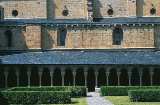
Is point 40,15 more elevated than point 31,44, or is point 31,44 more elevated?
point 40,15

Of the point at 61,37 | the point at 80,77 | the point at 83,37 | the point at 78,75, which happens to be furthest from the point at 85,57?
the point at 61,37

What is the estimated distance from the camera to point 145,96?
126 ft

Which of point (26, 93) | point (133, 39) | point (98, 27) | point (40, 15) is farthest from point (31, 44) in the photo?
point (26, 93)

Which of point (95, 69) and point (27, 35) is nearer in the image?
point (95, 69)

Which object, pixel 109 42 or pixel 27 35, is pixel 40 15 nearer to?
pixel 27 35

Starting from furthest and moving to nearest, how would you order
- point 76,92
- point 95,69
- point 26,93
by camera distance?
point 95,69 < point 76,92 < point 26,93

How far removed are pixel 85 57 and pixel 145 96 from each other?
19049 millimetres

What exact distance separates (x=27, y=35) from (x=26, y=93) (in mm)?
25250

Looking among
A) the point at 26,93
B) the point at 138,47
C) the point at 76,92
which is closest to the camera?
the point at 26,93

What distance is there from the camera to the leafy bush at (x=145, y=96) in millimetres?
38156

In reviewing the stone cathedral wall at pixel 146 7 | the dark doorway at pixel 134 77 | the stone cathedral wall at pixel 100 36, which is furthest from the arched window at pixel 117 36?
the dark doorway at pixel 134 77

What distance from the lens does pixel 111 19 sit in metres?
61.8

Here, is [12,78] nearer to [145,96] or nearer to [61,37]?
[61,37]

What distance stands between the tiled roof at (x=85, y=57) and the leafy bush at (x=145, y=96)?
15427 mm
